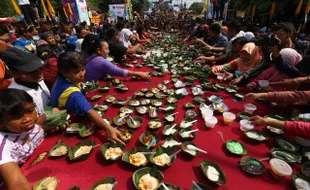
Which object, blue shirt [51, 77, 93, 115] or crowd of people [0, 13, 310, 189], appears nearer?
crowd of people [0, 13, 310, 189]

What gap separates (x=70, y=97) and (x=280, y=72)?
3.64 m

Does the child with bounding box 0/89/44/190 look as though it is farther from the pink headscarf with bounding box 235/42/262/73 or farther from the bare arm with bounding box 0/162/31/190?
the pink headscarf with bounding box 235/42/262/73

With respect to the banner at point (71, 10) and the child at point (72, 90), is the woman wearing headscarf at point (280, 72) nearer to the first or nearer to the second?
the child at point (72, 90)

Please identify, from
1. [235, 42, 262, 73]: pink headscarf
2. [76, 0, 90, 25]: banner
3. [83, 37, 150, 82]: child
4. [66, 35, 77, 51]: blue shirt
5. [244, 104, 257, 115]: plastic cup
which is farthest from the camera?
[76, 0, 90, 25]: banner

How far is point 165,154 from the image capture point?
173cm

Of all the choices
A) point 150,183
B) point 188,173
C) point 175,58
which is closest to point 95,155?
point 150,183

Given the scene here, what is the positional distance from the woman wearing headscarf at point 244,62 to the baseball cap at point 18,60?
11.8 feet

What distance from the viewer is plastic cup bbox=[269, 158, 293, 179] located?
1471 millimetres

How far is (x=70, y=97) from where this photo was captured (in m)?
2.14

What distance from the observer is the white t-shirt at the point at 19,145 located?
148 centimetres

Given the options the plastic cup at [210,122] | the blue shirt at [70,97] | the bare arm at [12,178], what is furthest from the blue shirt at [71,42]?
the plastic cup at [210,122]

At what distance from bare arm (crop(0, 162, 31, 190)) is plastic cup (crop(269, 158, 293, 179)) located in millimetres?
2228

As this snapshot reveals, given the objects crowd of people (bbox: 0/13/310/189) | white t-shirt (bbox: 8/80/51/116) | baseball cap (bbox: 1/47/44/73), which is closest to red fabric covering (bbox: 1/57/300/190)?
crowd of people (bbox: 0/13/310/189)

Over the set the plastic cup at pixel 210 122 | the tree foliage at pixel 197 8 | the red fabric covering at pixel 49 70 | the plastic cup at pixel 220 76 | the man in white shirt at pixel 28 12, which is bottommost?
the plastic cup at pixel 210 122
